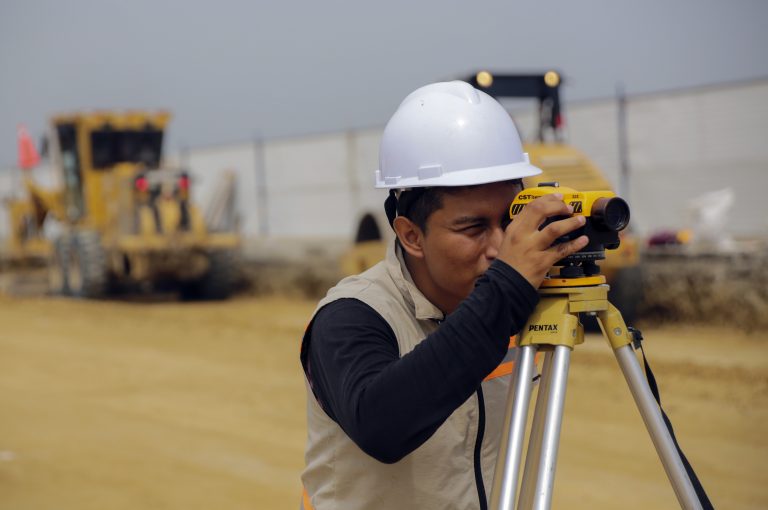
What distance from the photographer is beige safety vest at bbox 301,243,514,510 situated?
191cm

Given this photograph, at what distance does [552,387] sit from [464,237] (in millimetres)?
322

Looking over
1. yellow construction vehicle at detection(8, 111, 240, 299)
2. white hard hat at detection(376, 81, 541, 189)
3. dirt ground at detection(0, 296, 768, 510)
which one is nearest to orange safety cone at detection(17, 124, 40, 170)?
yellow construction vehicle at detection(8, 111, 240, 299)

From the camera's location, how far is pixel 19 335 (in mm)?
11930

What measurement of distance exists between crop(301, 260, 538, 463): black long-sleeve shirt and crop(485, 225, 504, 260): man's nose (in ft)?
0.70

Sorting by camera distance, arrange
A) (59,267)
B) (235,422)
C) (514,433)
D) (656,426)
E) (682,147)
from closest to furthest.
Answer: (514,433)
(656,426)
(235,422)
(682,147)
(59,267)

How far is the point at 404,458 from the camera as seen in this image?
1.91 metres

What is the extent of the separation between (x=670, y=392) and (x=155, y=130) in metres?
11.5

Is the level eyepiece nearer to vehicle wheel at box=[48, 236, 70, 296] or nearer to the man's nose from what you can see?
the man's nose

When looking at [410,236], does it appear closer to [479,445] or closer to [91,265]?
[479,445]

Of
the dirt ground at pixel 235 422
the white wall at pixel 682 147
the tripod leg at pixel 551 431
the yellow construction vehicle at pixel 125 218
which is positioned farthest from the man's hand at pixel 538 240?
the yellow construction vehicle at pixel 125 218

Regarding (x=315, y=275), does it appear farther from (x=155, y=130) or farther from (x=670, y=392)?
(x=670, y=392)

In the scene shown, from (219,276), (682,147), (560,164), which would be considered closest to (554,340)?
(560,164)

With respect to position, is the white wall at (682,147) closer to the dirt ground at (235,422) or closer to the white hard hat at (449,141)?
the dirt ground at (235,422)

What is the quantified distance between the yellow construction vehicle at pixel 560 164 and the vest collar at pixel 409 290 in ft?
24.2
